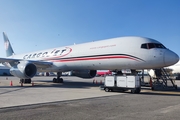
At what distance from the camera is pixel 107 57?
16234mm

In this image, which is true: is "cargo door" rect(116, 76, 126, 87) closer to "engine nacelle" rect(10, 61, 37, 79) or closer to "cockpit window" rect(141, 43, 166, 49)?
"cockpit window" rect(141, 43, 166, 49)

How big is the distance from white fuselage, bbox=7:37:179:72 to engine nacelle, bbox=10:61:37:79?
3510mm

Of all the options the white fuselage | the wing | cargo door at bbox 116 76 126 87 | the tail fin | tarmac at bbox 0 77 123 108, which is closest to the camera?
tarmac at bbox 0 77 123 108

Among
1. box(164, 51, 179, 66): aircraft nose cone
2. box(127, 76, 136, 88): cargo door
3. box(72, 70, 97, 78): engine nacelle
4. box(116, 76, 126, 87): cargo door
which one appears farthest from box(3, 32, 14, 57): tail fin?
box(164, 51, 179, 66): aircraft nose cone

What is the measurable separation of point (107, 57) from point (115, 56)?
0.82 m

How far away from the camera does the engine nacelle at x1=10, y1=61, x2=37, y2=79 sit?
18.3 metres

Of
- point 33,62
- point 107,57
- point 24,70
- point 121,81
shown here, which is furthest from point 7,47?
point 121,81

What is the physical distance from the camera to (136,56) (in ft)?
48.0

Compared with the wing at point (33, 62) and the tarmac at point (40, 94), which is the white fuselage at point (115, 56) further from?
the tarmac at point (40, 94)

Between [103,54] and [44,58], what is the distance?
1010cm

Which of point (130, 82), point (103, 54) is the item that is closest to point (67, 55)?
point (103, 54)

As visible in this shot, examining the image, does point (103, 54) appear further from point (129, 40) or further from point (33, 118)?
point (33, 118)

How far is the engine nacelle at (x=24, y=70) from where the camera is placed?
18281mm

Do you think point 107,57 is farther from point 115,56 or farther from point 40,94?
point 40,94
